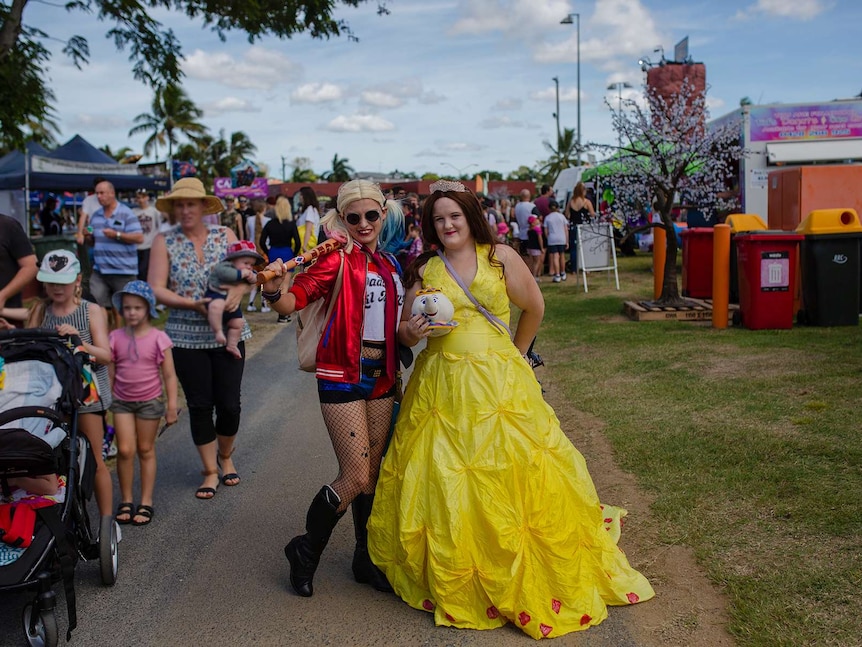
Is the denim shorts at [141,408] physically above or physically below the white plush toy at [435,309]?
below

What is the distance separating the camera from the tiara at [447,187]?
425cm

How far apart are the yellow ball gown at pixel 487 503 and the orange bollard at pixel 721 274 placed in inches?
307

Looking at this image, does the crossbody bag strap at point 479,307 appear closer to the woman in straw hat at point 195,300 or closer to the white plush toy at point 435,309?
the white plush toy at point 435,309

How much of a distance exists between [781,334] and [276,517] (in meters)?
7.34

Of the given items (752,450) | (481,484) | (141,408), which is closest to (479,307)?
(481,484)

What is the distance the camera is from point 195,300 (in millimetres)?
5520

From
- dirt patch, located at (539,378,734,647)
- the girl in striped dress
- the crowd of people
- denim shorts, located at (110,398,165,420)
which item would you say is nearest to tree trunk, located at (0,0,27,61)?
the girl in striped dress

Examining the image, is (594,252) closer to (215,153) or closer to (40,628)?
(40,628)

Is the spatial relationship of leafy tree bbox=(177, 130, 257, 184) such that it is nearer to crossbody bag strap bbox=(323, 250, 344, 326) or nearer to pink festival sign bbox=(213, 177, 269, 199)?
pink festival sign bbox=(213, 177, 269, 199)

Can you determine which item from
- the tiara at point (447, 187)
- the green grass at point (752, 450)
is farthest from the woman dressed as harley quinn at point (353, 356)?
the green grass at point (752, 450)

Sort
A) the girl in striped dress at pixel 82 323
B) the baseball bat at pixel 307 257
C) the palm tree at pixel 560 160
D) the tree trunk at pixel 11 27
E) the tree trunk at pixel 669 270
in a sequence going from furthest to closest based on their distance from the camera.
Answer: the palm tree at pixel 560 160 < the tree trunk at pixel 669 270 < the tree trunk at pixel 11 27 < the girl in striped dress at pixel 82 323 < the baseball bat at pixel 307 257

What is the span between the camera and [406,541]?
3.94m

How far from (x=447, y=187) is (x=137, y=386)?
2525mm

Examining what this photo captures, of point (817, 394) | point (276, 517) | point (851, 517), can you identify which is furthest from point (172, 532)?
point (817, 394)
